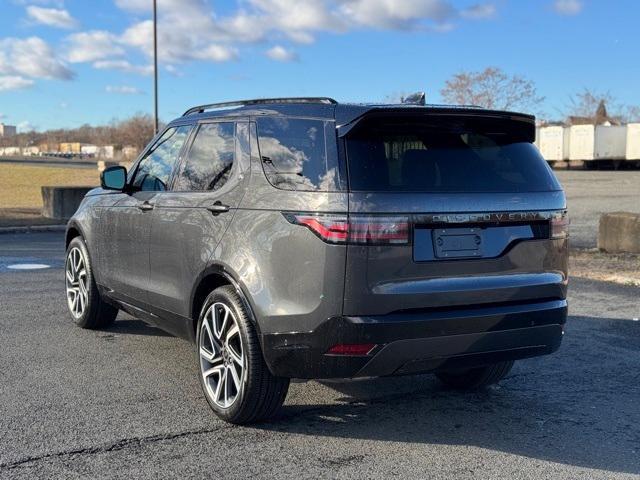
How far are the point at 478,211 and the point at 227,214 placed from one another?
1475mm

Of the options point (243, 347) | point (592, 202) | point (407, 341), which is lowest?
point (592, 202)

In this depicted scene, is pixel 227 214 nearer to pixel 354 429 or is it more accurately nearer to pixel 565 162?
pixel 354 429

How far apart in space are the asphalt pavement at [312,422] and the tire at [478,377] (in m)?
0.09

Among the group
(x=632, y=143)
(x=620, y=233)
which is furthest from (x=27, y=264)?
(x=632, y=143)

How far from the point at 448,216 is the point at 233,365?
5.09ft

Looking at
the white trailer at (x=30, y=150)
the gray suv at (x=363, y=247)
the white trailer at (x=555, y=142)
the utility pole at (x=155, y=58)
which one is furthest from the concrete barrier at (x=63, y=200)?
the white trailer at (x=30, y=150)

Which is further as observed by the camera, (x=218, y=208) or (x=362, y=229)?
(x=218, y=208)

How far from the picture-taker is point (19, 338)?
641 cm

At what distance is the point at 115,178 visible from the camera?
5.81m

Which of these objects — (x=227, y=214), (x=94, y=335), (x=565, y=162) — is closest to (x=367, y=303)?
(x=227, y=214)

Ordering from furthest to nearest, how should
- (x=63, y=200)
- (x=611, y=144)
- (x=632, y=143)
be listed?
(x=611, y=144) → (x=632, y=143) → (x=63, y=200)

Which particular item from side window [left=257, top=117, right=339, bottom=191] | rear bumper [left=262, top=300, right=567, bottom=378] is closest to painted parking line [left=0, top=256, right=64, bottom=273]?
side window [left=257, top=117, right=339, bottom=191]

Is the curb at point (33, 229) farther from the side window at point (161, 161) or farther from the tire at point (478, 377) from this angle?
the tire at point (478, 377)

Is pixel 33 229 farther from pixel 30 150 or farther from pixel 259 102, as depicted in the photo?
pixel 30 150
